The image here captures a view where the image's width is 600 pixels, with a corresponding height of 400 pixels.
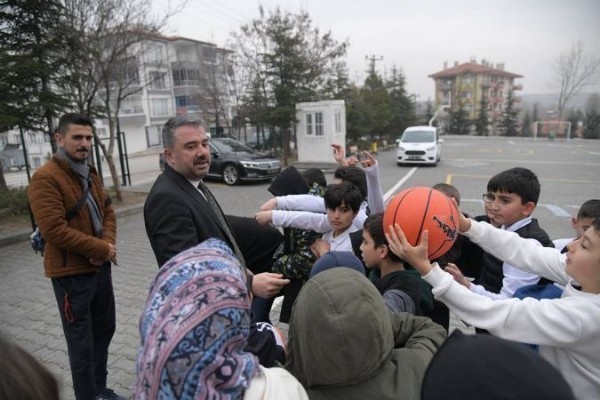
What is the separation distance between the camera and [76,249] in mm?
2783

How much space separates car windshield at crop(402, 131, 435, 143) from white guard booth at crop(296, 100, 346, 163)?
355 centimetres

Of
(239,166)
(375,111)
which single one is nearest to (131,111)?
(375,111)

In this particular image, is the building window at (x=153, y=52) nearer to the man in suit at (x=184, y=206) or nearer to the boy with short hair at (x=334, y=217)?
the boy with short hair at (x=334, y=217)

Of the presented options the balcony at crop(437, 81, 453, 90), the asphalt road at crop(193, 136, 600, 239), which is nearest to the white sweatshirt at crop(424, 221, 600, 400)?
the asphalt road at crop(193, 136, 600, 239)

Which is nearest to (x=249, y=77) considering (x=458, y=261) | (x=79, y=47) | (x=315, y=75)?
(x=315, y=75)

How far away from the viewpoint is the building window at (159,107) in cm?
5130

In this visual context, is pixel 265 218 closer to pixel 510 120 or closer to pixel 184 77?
pixel 184 77

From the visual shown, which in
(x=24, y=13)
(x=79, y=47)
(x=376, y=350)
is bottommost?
(x=376, y=350)

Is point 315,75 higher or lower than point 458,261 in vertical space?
higher

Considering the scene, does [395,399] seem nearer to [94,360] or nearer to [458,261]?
[458,261]

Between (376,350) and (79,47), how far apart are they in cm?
1069

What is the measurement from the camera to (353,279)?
1.31 meters

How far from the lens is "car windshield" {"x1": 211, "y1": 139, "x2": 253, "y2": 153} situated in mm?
15437

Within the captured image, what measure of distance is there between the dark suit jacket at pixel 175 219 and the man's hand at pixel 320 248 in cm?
95
